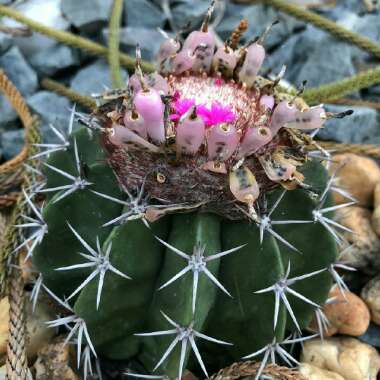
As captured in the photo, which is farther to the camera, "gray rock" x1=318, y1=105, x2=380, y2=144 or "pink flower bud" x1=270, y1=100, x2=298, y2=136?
"gray rock" x1=318, y1=105, x2=380, y2=144

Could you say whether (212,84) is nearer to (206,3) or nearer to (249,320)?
(249,320)

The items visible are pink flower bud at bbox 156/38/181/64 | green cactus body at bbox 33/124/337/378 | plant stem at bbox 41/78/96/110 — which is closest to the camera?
green cactus body at bbox 33/124/337/378

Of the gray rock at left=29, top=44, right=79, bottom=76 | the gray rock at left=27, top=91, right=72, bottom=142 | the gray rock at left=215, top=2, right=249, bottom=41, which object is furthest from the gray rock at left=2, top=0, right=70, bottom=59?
the gray rock at left=215, top=2, right=249, bottom=41

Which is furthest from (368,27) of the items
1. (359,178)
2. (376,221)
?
(376,221)

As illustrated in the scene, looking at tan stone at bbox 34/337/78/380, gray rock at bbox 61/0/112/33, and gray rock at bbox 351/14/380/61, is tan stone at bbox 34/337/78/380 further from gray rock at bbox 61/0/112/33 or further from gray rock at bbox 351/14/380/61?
gray rock at bbox 351/14/380/61

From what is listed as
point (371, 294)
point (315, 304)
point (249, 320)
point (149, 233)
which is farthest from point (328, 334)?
point (149, 233)

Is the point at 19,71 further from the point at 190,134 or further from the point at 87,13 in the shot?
the point at 190,134

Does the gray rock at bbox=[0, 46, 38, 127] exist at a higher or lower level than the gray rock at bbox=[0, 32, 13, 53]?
lower
